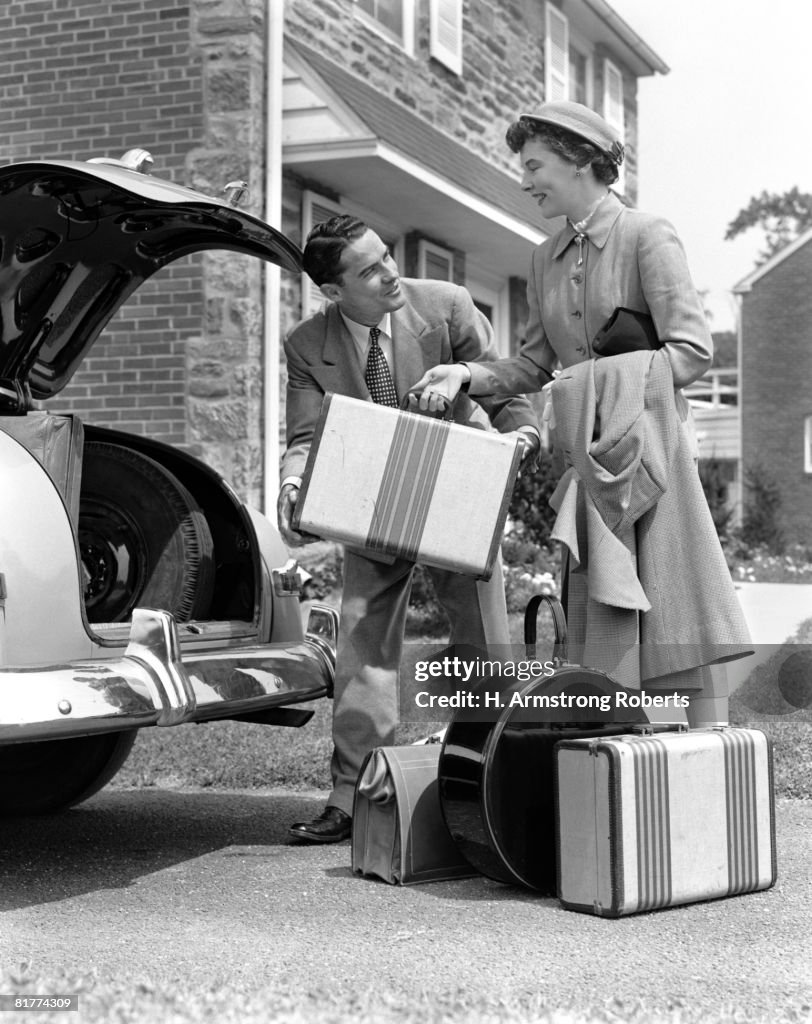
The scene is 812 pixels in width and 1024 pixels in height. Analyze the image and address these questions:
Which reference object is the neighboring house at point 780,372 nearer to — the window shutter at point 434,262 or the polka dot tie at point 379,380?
the window shutter at point 434,262

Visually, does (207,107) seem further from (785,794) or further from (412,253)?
(785,794)

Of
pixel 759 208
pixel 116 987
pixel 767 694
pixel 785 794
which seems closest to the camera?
pixel 116 987

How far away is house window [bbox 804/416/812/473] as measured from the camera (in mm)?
32344

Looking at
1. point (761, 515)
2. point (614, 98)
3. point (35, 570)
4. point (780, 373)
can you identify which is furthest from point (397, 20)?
point (780, 373)

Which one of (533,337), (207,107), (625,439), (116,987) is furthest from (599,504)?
(207,107)

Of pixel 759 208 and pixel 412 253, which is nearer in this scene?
pixel 412 253

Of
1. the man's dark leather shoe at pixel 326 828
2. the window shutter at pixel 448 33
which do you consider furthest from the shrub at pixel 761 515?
the man's dark leather shoe at pixel 326 828

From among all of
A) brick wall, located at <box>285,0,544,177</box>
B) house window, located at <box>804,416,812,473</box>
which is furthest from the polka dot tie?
house window, located at <box>804,416,812,473</box>

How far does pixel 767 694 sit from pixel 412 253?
6.15 m

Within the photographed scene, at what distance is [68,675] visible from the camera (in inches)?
138

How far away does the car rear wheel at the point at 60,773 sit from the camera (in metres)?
5.01

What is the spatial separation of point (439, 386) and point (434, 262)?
8875mm

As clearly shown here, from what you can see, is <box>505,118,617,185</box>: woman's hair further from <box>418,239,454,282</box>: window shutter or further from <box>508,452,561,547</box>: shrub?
<box>508,452,561,547</box>: shrub

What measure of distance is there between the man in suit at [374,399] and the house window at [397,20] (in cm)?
852
